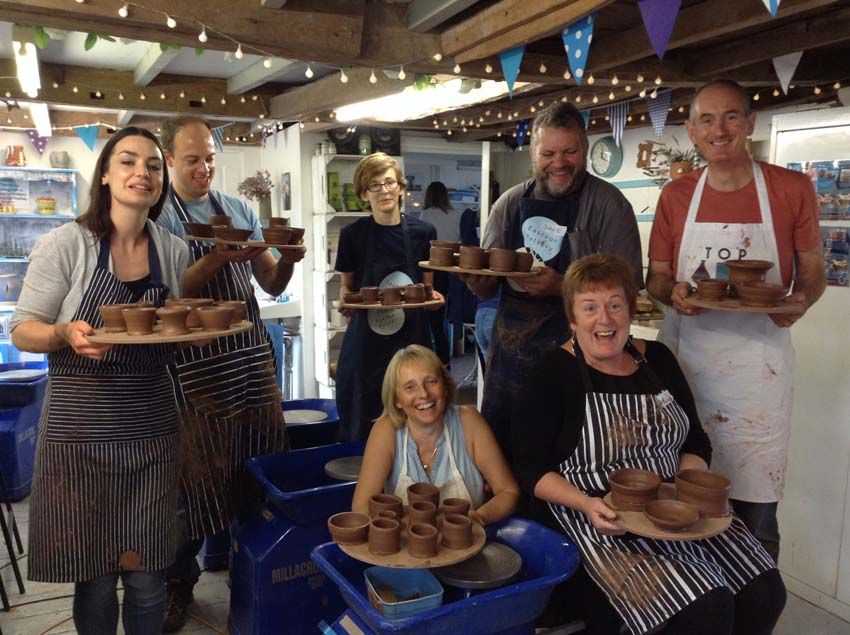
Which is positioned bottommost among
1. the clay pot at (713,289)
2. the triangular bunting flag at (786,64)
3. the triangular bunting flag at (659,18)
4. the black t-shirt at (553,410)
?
the black t-shirt at (553,410)

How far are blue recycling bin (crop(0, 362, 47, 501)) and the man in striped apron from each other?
1.87 metres

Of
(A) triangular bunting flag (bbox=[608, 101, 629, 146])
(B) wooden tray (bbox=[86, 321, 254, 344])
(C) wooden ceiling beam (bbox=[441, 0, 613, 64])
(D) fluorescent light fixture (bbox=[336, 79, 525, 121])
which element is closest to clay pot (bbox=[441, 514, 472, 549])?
(B) wooden tray (bbox=[86, 321, 254, 344])

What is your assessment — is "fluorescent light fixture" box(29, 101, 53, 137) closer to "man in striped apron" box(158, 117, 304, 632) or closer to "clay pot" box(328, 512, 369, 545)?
"man in striped apron" box(158, 117, 304, 632)

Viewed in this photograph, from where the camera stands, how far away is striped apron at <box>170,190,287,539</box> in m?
2.45

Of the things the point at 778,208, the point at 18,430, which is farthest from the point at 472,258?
the point at 18,430

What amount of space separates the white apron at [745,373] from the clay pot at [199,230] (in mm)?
1591

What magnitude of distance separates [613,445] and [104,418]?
1.43 metres

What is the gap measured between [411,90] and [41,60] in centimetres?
244

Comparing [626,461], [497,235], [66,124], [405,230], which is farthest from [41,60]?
[626,461]

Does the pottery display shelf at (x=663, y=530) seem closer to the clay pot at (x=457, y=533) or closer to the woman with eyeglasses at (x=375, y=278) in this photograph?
the clay pot at (x=457, y=533)

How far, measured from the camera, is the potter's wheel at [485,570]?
166cm

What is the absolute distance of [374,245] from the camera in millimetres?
3340

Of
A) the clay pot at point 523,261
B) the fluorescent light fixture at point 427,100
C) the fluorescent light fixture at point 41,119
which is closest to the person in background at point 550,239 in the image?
the clay pot at point 523,261

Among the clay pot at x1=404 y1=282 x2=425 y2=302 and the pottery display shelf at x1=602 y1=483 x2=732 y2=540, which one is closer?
the pottery display shelf at x1=602 y1=483 x2=732 y2=540
